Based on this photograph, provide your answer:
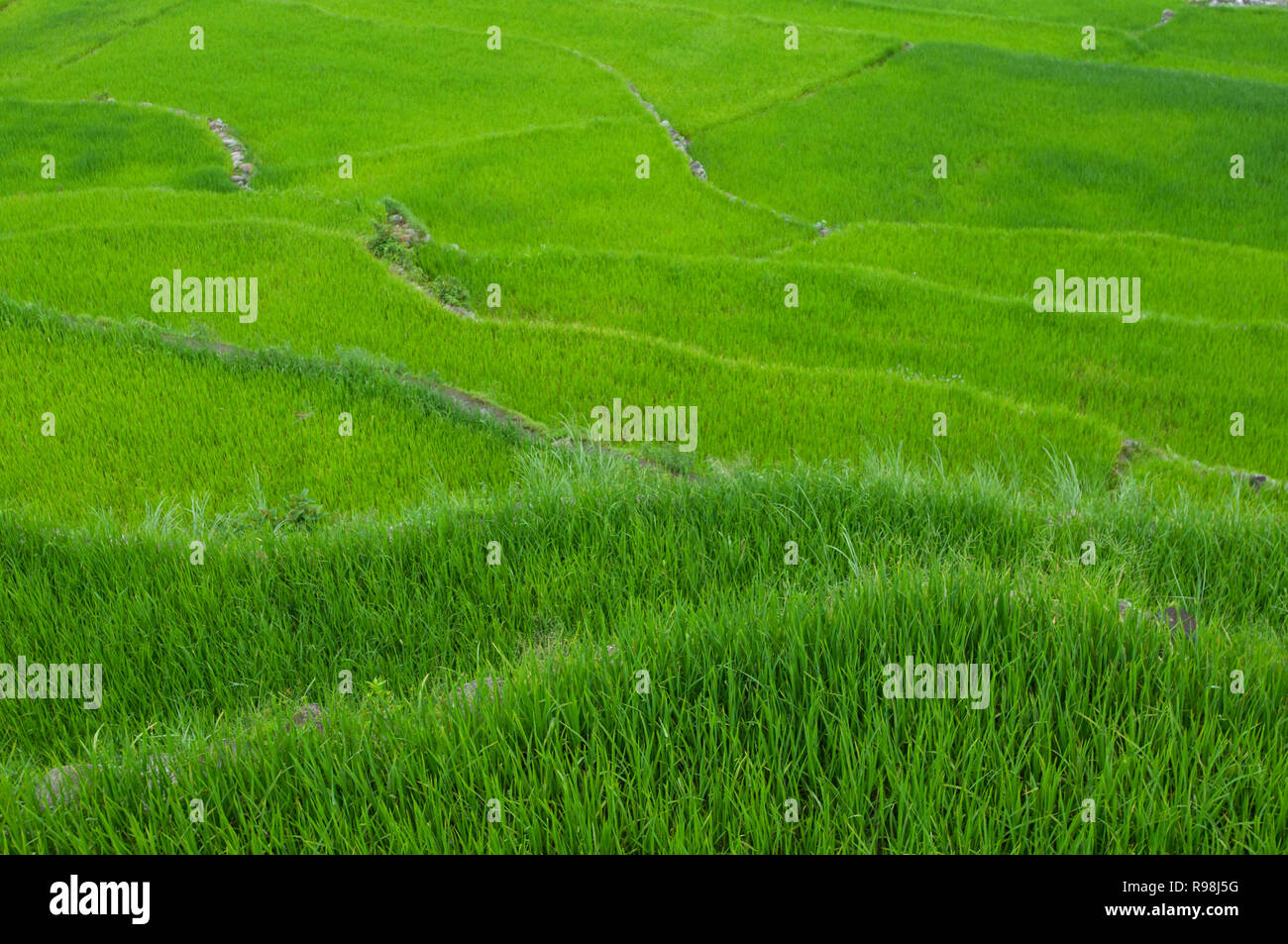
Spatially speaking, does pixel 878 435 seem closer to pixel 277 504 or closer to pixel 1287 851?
pixel 277 504

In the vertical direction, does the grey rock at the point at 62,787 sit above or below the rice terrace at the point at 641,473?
below

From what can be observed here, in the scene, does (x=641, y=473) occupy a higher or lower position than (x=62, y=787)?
higher

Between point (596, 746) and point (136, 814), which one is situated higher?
point (596, 746)

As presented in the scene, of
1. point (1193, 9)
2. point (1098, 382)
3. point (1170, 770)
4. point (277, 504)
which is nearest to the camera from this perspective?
point (1170, 770)

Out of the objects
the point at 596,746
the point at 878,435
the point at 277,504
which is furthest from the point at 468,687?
the point at 878,435

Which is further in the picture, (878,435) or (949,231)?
(949,231)

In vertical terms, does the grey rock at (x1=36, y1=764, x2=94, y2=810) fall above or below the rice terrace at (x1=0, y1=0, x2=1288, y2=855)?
below

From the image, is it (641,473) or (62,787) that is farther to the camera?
(641,473)

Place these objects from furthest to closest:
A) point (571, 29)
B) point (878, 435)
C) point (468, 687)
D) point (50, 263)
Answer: point (571, 29) < point (50, 263) < point (878, 435) < point (468, 687)
